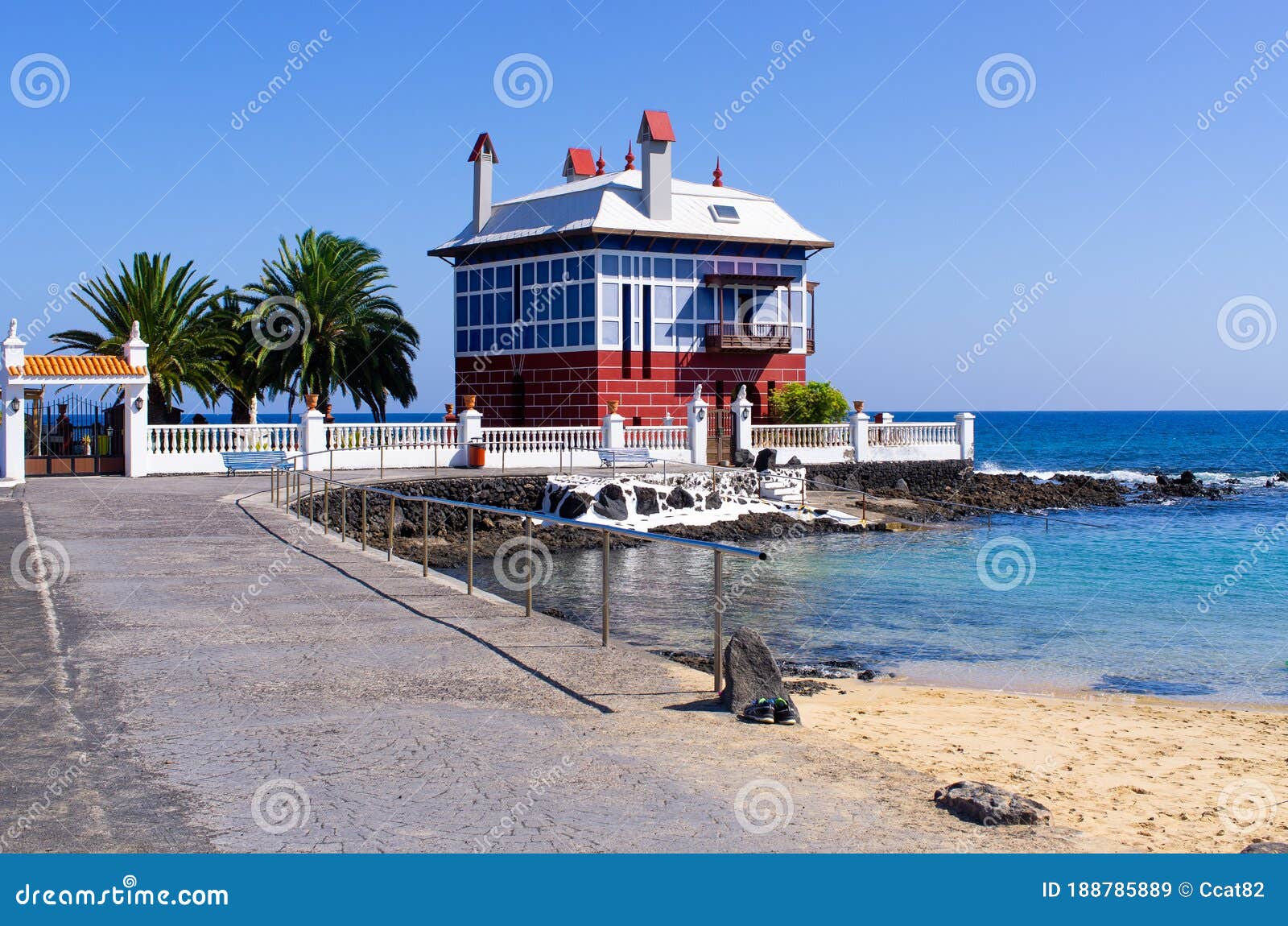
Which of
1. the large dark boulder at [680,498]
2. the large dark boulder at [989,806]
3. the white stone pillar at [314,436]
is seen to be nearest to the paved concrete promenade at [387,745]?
the large dark boulder at [989,806]

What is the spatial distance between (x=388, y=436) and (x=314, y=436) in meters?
2.43

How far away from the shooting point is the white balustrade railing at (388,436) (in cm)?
3531

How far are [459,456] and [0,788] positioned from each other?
30743 mm

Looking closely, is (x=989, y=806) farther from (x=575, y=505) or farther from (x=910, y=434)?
(x=910, y=434)

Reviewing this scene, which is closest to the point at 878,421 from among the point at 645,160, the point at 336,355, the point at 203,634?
the point at 645,160

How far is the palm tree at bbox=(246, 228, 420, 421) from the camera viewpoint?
4559 cm

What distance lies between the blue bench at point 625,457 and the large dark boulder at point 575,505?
4274 millimetres

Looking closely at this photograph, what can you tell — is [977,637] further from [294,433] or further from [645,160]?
[645,160]

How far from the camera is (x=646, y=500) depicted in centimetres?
3388
